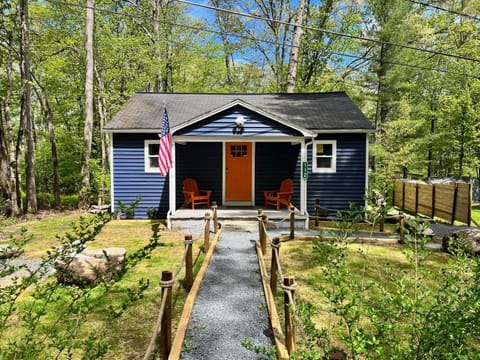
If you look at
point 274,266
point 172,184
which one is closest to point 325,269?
point 274,266

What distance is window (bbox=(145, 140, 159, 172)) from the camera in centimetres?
1066

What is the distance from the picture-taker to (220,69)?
21.6 m

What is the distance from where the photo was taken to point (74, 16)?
606 inches

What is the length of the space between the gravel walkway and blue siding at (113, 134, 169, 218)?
5.03 m

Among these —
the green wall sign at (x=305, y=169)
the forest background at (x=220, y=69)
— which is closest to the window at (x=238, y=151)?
the green wall sign at (x=305, y=169)

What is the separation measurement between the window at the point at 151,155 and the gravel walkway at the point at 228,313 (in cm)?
545

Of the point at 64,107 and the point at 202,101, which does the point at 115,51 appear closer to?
the point at 64,107

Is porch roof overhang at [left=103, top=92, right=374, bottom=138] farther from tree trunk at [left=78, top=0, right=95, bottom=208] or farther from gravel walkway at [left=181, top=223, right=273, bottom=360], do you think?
gravel walkway at [left=181, top=223, right=273, bottom=360]

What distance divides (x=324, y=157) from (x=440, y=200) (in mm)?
4429

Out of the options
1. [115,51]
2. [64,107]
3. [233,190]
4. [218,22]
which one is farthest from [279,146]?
[218,22]

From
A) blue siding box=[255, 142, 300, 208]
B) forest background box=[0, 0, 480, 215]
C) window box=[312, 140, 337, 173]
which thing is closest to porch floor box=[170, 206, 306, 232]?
blue siding box=[255, 142, 300, 208]

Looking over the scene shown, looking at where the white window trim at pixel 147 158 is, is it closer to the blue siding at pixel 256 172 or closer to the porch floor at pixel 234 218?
the blue siding at pixel 256 172

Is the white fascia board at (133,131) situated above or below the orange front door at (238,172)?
above

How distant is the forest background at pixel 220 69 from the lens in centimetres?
1423
